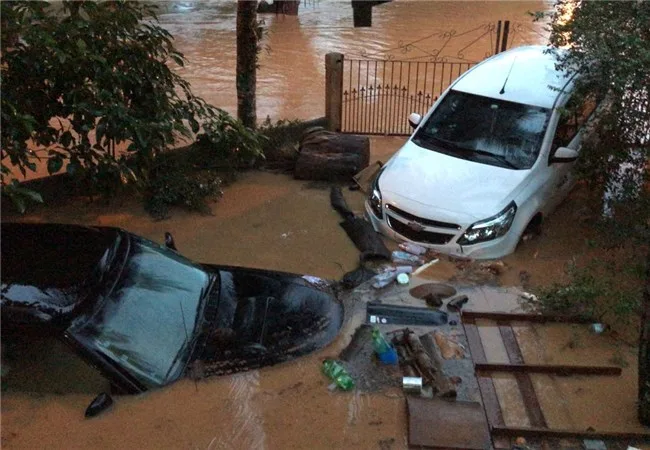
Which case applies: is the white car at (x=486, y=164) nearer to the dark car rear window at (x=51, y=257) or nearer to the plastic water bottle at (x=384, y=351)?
the plastic water bottle at (x=384, y=351)

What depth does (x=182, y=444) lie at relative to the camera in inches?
180

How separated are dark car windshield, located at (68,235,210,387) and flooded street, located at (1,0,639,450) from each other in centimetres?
22

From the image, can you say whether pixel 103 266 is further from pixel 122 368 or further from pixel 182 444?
pixel 182 444

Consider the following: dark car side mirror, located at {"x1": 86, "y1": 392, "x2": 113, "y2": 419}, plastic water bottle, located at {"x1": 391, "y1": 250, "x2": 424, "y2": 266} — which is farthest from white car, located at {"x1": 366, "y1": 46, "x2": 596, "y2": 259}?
dark car side mirror, located at {"x1": 86, "y1": 392, "x2": 113, "y2": 419}

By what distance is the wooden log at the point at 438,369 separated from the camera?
16.8 ft

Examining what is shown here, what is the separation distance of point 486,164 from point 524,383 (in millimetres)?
2924

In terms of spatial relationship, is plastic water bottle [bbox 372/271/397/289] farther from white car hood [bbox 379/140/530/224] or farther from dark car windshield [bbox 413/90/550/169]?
dark car windshield [bbox 413/90/550/169]

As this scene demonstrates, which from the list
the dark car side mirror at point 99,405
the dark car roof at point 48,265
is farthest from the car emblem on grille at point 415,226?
the dark car side mirror at point 99,405

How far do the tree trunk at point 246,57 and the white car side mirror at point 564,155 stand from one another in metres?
4.50

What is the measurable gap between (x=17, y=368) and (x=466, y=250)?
4.39 meters

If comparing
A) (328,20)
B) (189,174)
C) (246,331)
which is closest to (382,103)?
(189,174)

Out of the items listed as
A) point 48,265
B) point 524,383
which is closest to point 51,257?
point 48,265

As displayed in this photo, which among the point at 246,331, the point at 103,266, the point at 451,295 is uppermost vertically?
the point at 103,266

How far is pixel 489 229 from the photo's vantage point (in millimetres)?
7117
